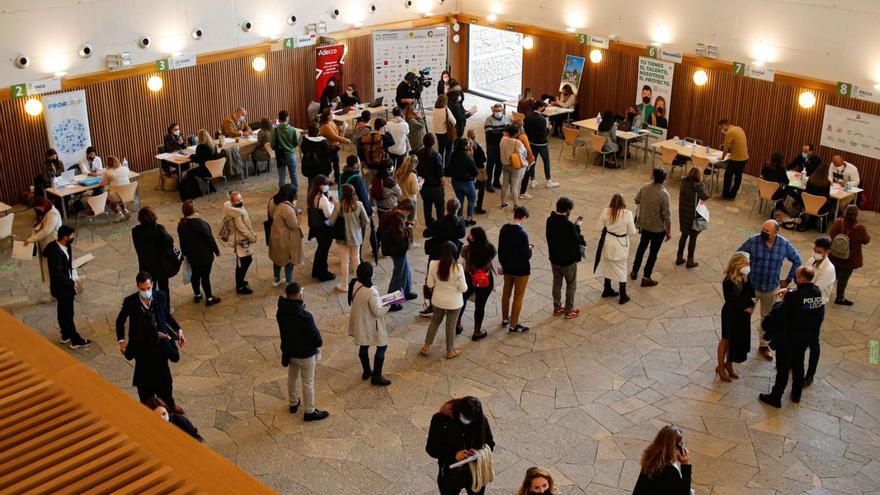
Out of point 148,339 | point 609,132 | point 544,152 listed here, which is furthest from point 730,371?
point 609,132

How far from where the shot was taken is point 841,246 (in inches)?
422

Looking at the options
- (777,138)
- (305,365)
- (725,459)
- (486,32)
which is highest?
(486,32)

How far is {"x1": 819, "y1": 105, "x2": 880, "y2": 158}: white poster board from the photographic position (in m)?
14.4

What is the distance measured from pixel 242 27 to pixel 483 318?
10.0 m

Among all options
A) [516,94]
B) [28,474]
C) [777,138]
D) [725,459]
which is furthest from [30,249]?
[516,94]

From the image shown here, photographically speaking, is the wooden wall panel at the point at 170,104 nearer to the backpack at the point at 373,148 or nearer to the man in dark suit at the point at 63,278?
the backpack at the point at 373,148

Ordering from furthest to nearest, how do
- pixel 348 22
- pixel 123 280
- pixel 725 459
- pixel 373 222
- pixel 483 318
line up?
pixel 348 22 → pixel 373 222 → pixel 123 280 → pixel 483 318 → pixel 725 459

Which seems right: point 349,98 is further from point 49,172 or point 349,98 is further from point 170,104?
point 49,172

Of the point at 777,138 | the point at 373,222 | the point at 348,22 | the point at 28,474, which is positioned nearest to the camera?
the point at 28,474

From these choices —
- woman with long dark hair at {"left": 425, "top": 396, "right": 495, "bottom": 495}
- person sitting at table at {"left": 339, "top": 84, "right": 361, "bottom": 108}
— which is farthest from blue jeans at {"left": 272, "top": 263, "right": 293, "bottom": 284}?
person sitting at table at {"left": 339, "top": 84, "right": 361, "bottom": 108}

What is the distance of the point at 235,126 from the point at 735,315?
1089 centimetres

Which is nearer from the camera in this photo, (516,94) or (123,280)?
(123,280)

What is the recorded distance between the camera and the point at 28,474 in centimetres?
409

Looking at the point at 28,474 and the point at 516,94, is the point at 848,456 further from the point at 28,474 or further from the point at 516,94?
the point at 516,94
